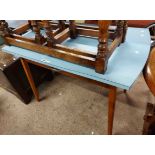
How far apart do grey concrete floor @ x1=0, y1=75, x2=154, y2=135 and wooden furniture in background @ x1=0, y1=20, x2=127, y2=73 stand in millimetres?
636

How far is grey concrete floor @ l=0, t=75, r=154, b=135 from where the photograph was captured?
122cm

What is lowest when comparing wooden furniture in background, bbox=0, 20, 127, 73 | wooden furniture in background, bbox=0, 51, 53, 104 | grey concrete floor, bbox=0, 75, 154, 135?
grey concrete floor, bbox=0, 75, 154, 135

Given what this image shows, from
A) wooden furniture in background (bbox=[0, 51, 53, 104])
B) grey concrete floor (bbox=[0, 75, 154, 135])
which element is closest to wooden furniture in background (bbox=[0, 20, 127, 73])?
wooden furniture in background (bbox=[0, 51, 53, 104])

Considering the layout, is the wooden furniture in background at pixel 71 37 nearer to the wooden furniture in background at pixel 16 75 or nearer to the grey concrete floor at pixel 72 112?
the wooden furniture in background at pixel 16 75

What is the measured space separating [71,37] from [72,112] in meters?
0.65

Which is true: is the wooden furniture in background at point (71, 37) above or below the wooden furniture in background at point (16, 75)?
above

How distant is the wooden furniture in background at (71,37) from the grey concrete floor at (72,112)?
0.64 m

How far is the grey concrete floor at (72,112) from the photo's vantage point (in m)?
1.22

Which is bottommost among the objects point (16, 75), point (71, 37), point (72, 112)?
point (72, 112)

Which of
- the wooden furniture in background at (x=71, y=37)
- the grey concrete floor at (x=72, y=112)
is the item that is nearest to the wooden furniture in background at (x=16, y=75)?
the grey concrete floor at (x=72, y=112)

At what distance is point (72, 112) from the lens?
1.34 metres

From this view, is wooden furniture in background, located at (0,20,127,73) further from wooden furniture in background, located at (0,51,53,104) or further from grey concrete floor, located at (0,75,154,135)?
grey concrete floor, located at (0,75,154,135)
